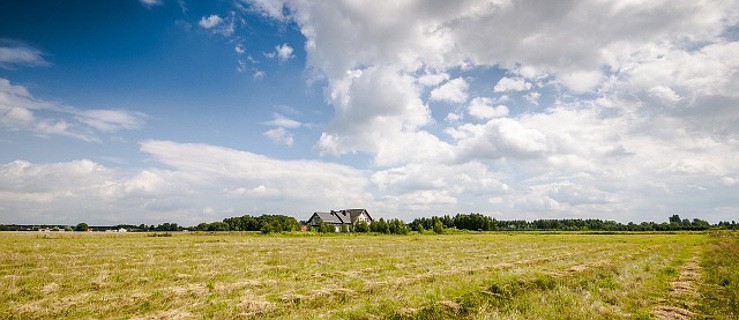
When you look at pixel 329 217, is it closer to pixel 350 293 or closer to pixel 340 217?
pixel 340 217

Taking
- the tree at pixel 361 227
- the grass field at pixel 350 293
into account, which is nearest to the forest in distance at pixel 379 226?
the tree at pixel 361 227

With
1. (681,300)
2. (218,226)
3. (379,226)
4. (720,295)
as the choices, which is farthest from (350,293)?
(218,226)

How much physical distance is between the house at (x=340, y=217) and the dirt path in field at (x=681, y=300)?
98.9 m

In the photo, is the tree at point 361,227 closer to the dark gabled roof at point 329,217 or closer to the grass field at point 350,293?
the dark gabled roof at point 329,217

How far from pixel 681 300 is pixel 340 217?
115822 millimetres

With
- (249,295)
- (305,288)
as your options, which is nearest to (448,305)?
(305,288)

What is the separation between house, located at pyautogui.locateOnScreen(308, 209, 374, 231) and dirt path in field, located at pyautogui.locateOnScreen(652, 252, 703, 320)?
9888 cm

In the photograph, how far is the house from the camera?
394 feet

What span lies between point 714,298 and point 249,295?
17.7 meters

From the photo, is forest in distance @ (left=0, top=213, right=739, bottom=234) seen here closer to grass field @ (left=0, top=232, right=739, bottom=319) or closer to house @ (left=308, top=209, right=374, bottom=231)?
house @ (left=308, top=209, right=374, bottom=231)

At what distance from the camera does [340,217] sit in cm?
12669

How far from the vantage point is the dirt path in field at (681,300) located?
38.7ft

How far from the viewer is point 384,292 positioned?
14.5 metres

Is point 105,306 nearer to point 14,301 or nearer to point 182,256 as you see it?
point 14,301
